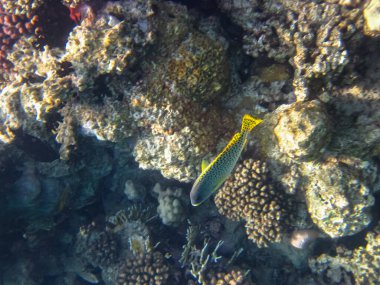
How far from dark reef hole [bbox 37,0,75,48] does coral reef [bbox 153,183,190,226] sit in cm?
330

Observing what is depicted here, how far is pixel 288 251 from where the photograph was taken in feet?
19.8

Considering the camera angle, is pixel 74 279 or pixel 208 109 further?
pixel 74 279

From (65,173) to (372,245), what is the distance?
5792 millimetres

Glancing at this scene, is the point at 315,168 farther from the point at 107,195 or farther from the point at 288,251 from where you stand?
the point at 107,195

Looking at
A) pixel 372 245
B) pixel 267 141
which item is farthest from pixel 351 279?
pixel 267 141

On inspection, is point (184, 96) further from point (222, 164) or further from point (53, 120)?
point (53, 120)

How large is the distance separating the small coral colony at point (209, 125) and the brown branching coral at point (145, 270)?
28 mm

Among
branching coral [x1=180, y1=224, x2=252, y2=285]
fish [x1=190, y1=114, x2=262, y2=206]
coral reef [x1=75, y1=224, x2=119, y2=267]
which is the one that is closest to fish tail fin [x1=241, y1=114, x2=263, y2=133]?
fish [x1=190, y1=114, x2=262, y2=206]

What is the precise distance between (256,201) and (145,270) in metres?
2.71

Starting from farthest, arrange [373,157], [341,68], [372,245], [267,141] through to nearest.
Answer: [372,245] < [267,141] < [373,157] < [341,68]

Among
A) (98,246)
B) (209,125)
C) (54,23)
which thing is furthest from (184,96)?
(98,246)

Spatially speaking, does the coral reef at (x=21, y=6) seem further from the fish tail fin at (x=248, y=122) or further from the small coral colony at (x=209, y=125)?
the fish tail fin at (x=248, y=122)

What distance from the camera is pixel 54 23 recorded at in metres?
4.70

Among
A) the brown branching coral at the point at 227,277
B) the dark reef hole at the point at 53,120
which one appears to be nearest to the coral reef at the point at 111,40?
the dark reef hole at the point at 53,120
